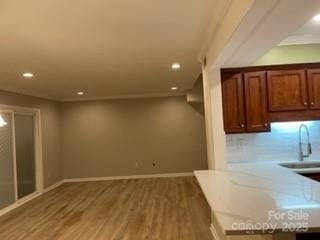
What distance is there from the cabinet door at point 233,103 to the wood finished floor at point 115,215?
1537mm

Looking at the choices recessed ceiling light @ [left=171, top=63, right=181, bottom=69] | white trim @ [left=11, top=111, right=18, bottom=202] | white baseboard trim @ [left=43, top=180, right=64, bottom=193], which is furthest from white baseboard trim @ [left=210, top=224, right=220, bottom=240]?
white baseboard trim @ [left=43, top=180, right=64, bottom=193]

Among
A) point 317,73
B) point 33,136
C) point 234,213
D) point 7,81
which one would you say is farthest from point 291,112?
point 33,136

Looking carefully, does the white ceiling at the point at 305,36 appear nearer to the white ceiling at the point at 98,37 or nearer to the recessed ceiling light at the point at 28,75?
the white ceiling at the point at 98,37

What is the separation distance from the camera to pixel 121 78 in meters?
6.00

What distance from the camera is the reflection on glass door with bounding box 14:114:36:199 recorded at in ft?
22.1

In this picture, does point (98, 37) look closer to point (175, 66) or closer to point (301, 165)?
point (175, 66)

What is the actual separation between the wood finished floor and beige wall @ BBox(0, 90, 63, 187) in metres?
0.81

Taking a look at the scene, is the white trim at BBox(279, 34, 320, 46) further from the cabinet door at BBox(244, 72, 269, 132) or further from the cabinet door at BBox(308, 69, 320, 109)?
the cabinet door at BBox(244, 72, 269, 132)

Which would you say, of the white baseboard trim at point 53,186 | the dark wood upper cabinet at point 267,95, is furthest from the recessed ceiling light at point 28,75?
the white baseboard trim at point 53,186

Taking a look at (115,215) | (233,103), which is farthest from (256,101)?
(115,215)

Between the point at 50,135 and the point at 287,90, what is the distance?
6605 mm

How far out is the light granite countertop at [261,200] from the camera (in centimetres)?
155

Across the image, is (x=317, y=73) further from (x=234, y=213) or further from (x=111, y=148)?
(x=111, y=148)

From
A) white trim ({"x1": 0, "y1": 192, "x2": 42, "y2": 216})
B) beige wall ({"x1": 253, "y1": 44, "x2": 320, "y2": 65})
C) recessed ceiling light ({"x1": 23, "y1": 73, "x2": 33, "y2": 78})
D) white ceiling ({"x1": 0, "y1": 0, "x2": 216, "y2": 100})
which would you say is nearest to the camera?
white ceiling ({"x1": 0, "y1": 0, "x2": 216, "y2": 100})
